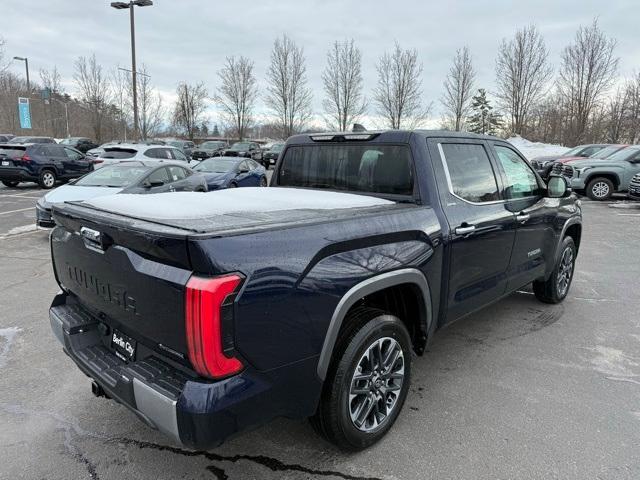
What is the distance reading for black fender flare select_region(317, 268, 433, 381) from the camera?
234cm

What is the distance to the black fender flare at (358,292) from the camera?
7.66ft

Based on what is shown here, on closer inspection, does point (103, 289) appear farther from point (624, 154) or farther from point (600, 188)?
point (624, 154)

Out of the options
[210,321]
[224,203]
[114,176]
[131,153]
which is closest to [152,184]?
[114,176]

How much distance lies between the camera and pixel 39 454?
2688 mm

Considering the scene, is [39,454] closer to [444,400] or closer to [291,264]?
[291,264]

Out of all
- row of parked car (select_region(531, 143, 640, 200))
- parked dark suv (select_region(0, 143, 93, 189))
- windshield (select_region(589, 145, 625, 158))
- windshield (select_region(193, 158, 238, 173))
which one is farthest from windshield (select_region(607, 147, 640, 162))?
parked dark suv (select_region(0, 143, 93, 189))

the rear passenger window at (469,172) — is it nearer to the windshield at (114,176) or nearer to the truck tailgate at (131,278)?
the truck tailgate at (131,278)

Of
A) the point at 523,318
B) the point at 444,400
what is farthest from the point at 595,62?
the point at 444,400

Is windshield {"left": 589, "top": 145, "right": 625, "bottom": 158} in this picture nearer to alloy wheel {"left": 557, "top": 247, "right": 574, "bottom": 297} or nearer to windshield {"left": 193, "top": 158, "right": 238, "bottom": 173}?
windshield {"left": 193, "top": 158, "right": 238, "bottom": 173}

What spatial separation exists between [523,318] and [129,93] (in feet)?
130

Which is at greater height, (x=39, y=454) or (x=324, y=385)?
(x=324, y=385)

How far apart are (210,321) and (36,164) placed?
17.4 meters

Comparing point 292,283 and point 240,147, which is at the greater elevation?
point 240,147

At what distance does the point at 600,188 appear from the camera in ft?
51.0
